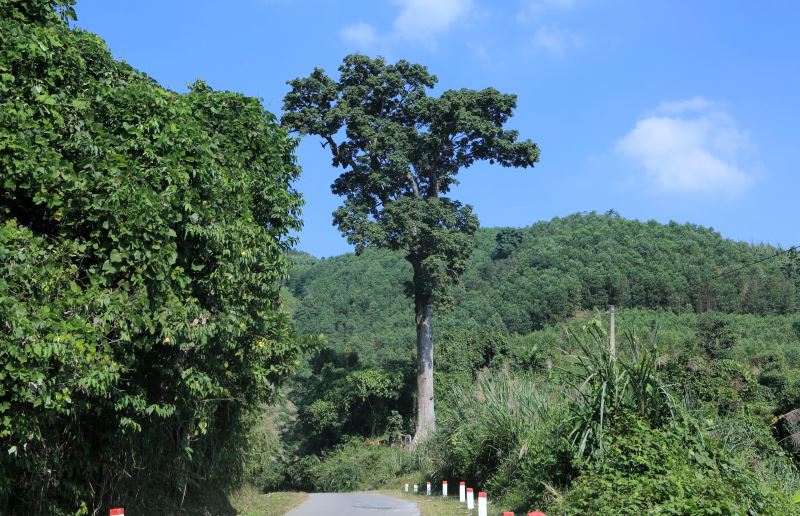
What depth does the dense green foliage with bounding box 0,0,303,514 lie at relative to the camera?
857cm

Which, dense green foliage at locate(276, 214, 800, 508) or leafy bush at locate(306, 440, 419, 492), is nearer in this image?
dense green foliage at locate(276, 214, 800, 508)

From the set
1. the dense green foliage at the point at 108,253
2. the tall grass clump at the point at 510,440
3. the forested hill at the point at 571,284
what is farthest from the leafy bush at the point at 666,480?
the forested hill at the point at 571,284

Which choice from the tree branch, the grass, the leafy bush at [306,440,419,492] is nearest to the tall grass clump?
the grass

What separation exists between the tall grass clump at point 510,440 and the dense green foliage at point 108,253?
571cm

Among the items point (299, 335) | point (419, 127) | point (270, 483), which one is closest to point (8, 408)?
point (299, 335)

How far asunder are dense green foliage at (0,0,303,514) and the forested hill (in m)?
53.9

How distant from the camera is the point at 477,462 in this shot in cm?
1945

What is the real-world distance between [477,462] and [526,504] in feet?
16.9

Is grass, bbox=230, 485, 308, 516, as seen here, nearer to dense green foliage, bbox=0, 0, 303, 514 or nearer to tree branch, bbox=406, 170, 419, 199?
dense green foliage, bbox=0, 0, 303, 514

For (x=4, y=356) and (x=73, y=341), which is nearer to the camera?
(x=4, y=356)

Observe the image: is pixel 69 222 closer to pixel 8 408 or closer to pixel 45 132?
pixel 45 132

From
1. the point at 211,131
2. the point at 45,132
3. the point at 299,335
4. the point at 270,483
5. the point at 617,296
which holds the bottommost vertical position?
the point at 270,483

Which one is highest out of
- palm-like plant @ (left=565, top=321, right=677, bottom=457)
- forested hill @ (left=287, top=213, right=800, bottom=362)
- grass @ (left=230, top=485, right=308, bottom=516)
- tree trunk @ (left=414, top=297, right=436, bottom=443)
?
forested hill @ (left=287, top=213, right=800, bottom=362)

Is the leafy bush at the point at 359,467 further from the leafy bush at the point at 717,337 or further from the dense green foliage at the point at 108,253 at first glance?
the dense green foliage at the point at 108,253
